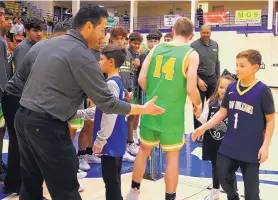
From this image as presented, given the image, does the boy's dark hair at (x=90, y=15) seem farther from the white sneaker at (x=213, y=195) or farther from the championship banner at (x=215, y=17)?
the championship banner at (x=215, y=17)

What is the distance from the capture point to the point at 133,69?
18.0ft

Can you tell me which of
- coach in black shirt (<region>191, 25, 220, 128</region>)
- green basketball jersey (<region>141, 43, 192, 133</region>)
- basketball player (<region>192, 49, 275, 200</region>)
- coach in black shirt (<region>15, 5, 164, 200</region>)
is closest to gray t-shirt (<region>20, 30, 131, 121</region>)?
coach in black shirt (<region>15, 5, 164, 200</region>)

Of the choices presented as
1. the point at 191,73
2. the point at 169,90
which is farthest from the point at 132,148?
the point at 191,73

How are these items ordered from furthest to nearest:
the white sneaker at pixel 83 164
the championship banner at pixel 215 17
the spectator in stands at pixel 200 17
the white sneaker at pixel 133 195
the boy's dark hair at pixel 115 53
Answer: the spectator in stands at pixel 200 17 → the championship banner at pixel 215 17 → the white sneaker at pixel 83 164 → the white sneaker at pixel 133 195 → the boy's dark hair at pixel 115 53

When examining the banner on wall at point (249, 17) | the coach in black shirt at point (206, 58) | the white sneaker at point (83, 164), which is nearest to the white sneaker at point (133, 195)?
the white sneaker at point (83, 164)

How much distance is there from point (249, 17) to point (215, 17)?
6.64ft

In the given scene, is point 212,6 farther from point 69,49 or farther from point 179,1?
point 69,49

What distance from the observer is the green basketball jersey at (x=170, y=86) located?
3.37 m

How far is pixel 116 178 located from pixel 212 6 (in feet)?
85.0

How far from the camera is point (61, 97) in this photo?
2.34m

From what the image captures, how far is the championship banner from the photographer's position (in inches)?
821

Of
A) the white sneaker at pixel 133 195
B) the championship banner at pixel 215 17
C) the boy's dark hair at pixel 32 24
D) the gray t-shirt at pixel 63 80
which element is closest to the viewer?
the gray t-shirt at pixel 63 80

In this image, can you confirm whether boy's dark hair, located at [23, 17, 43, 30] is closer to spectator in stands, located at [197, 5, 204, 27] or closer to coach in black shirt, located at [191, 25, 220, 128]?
coach in black shirt, located at [191, 25, 220, 128]

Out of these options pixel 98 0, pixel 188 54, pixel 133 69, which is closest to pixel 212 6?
pixel 98 0
